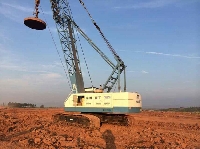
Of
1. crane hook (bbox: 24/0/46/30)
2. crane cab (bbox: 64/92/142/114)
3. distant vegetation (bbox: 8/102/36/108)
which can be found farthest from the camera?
distant vegetation (bbox: 8/102/36/108)

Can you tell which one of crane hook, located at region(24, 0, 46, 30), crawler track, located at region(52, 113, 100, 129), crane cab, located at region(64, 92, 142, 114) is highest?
crane hook, located at region(24, 0, 46, 30)

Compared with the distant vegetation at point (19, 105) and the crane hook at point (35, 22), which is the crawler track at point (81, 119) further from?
the distant vegetation at point (19, 105)

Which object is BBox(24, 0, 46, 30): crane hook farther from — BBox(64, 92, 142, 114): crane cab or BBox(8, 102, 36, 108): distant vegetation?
BBox(8, 102, 36, 108): distant vegetation

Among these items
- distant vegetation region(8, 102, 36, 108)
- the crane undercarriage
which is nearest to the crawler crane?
the crane undercarriage

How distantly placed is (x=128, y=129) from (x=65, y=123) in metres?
5.68

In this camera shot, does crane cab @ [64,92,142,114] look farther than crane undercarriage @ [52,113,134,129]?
Yes

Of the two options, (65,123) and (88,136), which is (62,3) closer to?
(65,123)

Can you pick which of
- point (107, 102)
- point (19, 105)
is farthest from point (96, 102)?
point (19, 105)

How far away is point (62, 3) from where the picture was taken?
2616 cm

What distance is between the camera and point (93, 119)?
17250 millimetres

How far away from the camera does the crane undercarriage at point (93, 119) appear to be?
1730cm

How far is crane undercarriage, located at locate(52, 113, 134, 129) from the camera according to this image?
17.3 m

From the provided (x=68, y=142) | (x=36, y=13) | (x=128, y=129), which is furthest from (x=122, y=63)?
(x=68, y=142)

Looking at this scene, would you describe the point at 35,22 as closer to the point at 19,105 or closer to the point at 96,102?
the point at 96,102
